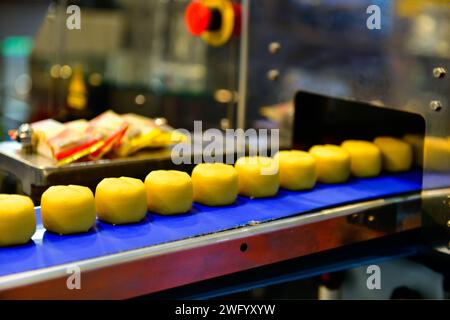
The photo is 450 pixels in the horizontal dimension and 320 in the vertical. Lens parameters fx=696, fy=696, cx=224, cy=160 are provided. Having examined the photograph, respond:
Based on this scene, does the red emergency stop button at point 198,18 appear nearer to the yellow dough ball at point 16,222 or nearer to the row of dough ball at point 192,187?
the row of dough ball at point 192,187

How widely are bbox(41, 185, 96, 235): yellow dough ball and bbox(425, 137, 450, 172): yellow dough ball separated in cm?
83

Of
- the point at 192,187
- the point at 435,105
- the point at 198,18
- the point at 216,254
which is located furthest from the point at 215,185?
the point at 198,18

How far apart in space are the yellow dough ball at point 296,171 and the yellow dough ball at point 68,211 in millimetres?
557

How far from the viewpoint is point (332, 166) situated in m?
1.84

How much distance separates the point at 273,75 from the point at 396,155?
467 millimetres

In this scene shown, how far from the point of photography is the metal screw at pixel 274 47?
2.17m

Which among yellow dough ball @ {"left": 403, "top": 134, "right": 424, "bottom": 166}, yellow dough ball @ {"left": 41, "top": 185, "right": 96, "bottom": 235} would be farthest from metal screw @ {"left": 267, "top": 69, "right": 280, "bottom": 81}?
yellow dough ball @ {"left": 41, "top": 185, "right": 96, "bottom": 235}

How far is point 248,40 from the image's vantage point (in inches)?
90.0

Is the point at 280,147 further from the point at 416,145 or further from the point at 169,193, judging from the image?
the point at 169,193

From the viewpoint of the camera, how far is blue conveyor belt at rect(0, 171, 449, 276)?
4.11 feet
